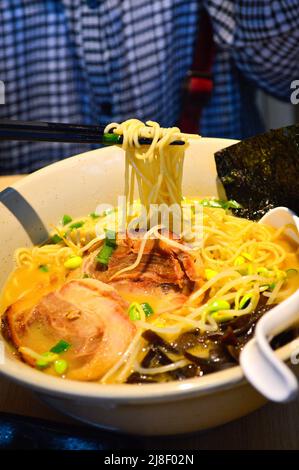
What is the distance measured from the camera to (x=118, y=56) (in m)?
2.67

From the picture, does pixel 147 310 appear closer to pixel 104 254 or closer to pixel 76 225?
pixel 104 254

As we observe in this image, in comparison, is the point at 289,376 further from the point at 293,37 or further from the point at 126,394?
the point at 293,37

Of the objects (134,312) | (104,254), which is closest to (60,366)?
(134,312)

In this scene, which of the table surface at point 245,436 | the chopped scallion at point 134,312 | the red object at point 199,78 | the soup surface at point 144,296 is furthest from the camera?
the red object at point 199,78

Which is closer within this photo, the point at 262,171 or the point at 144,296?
the point at 144,296

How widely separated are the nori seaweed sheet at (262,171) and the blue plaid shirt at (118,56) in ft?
3.33

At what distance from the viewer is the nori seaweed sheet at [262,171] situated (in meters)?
1.72

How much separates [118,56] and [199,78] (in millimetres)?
434

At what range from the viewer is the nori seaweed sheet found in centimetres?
172

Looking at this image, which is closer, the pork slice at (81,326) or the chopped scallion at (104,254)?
the pork slice at (81,326)

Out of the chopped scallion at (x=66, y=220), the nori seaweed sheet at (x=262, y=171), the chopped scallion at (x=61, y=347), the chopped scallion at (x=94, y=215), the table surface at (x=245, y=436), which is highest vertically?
the nori seaweed sheet at (x=262, y=171)

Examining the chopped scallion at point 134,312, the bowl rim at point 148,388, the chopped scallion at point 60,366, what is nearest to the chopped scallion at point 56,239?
the chopped scallion at point 134,312

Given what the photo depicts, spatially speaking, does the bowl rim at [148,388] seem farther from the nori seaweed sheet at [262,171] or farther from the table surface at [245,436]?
the nori seaweed sheet at [262,171]
